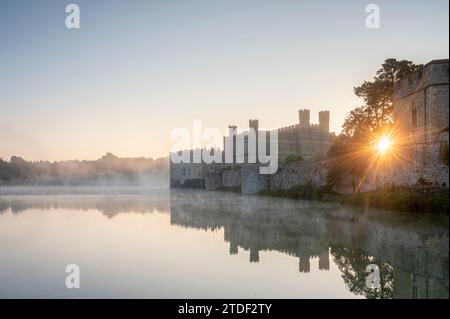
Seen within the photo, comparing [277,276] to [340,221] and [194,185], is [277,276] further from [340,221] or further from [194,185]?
[194,185]

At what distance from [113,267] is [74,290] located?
190 centimetres

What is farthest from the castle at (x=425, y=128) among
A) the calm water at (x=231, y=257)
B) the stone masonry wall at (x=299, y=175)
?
the stone masonry wall at (x=299, y=175)

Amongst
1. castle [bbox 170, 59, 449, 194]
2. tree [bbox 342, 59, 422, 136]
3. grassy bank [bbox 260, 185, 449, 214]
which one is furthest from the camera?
tree [bbox 342, 59, 422, 136]

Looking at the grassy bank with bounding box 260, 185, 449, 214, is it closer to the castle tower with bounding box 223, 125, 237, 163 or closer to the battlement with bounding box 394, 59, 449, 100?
the battlement with bounding box 394, 59, 449, 100

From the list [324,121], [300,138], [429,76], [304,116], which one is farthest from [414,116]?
[324,121]

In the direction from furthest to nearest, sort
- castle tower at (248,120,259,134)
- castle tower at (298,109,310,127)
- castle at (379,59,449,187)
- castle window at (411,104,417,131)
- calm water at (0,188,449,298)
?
castle tower at (298,109,310,127) < castle tower at (248,120,259,134) < castle window at (411,104,417,131) < castle at (379,59,449,187) < calm water at (0,188,449,298)

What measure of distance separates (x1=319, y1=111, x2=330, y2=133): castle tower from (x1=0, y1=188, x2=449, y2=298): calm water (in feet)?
163

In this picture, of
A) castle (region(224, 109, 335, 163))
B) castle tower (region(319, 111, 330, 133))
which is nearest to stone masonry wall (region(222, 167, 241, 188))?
→ castle (region(224, 109, 335, 163))

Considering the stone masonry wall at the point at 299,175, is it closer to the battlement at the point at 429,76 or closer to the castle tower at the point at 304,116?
the battlement at the point at 429,76

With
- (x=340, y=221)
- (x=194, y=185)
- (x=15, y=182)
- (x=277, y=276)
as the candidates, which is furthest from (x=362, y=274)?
(x=15, y=182)

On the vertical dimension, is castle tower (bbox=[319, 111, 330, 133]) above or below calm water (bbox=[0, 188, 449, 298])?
above

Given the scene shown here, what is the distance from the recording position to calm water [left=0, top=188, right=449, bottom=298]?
24.4 feet

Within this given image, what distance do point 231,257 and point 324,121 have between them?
194 feet

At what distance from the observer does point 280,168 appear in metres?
38.5
